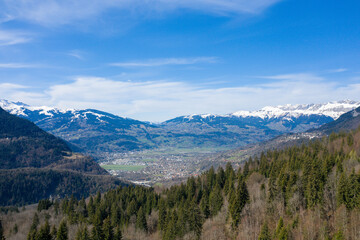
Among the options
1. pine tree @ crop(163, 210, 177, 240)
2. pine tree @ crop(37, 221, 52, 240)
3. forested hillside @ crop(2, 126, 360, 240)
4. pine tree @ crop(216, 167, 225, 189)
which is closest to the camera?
forested hillside @ crop(2, 126, 360, 240)

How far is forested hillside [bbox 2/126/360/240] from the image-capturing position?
55.8 metres

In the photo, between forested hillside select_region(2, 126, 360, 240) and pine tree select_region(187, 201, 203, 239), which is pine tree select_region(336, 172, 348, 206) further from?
pine tree select_region(187, 201, 203, 239)

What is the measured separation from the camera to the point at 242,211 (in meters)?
71.2

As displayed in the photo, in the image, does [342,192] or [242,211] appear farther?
[242,211]

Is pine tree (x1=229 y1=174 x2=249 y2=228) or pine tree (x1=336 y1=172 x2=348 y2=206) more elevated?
pine tree (x1=336 y1=172 x2=348 y2=206)

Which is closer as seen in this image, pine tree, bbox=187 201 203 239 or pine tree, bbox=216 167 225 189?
pine tree, bbox=187 201 203 239

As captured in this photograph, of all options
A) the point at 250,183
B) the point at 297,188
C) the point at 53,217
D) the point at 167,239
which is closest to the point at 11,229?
the point at 53,217

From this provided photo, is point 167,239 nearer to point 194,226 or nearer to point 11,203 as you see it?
point 194,226

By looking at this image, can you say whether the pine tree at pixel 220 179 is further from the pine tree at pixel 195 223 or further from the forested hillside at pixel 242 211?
the pine tree at pixel 195 223

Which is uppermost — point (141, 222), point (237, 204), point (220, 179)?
point (220, 179)

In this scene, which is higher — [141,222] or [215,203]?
[215,203]

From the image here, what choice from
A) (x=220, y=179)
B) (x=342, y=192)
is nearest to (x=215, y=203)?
(x=220, y=179)

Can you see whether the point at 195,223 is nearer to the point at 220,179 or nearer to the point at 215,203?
the point at 215,203

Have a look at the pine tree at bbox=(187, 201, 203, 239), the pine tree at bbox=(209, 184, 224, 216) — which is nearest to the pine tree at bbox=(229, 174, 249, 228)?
the pine tree at bbox=(187, 201, 203, 239)
